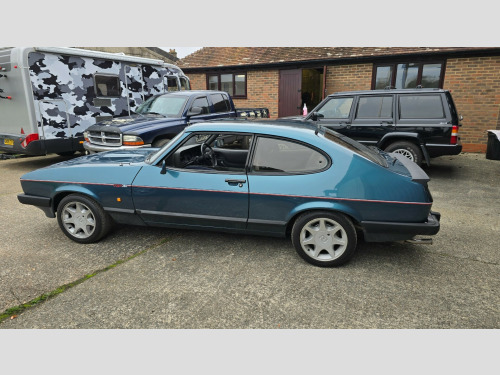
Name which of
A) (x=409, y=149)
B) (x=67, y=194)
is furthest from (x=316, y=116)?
(x=67, y=194)

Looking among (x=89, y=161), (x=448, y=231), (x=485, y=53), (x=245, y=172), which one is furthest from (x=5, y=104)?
(x=485, y=53)

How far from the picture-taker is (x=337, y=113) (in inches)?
303

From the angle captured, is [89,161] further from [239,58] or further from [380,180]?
[239,58]

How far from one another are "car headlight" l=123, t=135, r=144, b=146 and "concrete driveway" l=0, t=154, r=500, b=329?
8.60 ft

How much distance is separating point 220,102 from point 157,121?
7.42 ft

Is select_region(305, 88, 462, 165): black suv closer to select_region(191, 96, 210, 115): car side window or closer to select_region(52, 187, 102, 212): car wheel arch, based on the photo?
select_region(191, 96, 210, 115): car side window

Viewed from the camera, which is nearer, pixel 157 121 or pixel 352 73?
pixel 157 121

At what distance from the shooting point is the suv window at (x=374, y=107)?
23.9ft

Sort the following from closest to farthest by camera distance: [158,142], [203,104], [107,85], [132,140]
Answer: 1. [132,140]
2. [158,142]
3. [203,104]
4. [107,85]

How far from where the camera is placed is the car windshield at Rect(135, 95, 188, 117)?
7.94m

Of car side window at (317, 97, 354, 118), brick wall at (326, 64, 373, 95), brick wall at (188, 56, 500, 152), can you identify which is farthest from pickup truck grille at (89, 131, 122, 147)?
brick wall at (188, 56, 500, 152)

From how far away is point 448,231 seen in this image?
4.38 meters

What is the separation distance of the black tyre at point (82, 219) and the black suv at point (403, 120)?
4904mm

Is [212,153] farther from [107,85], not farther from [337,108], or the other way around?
[107,85]
